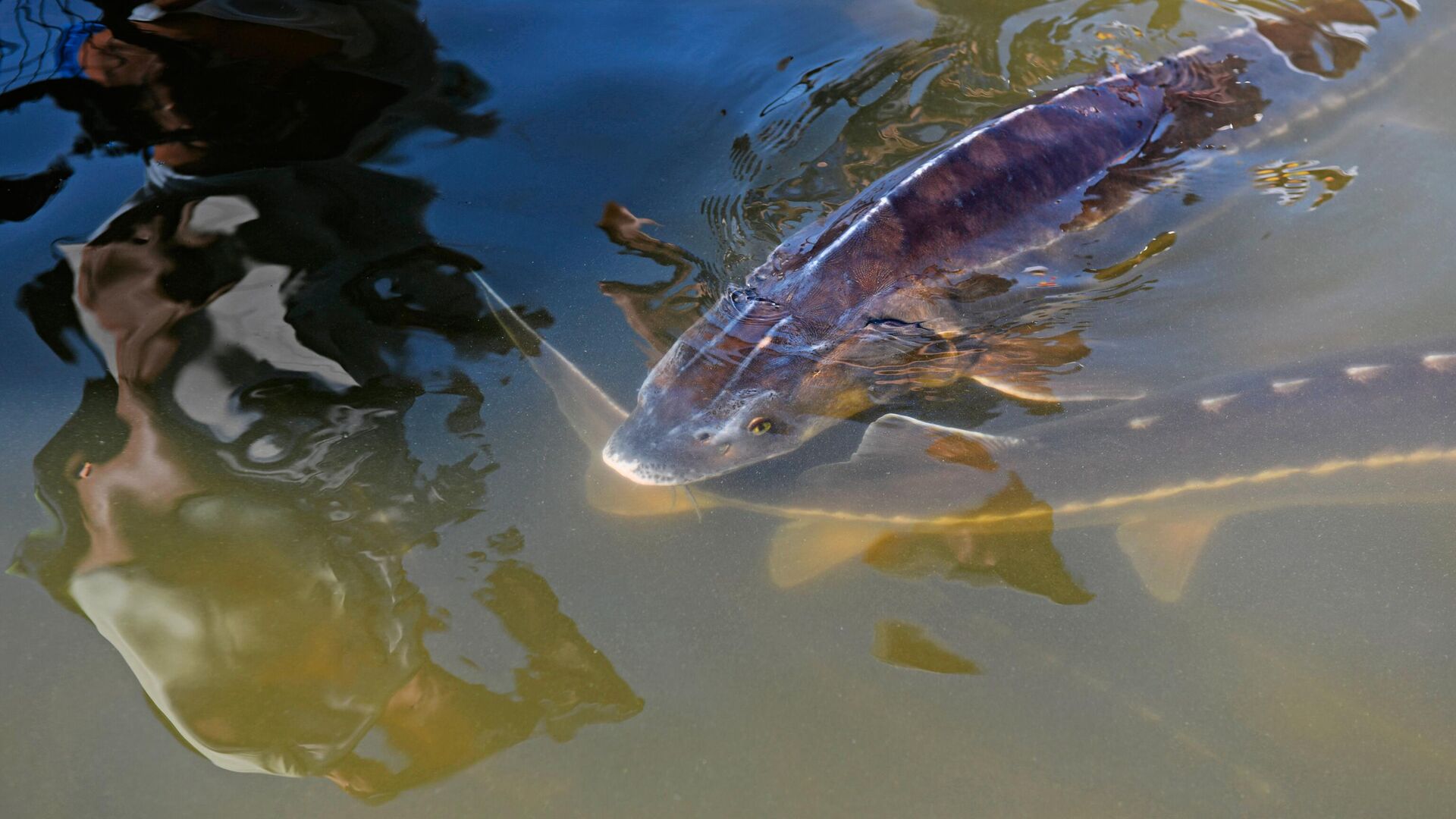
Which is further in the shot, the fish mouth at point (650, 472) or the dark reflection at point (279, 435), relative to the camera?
the fish mouth at point (650, 472)

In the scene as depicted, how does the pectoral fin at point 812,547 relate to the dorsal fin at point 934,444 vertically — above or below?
below

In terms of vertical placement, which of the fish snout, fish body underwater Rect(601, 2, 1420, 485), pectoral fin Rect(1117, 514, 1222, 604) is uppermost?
fish body underwater Rect(601, 2, 1420, 485)

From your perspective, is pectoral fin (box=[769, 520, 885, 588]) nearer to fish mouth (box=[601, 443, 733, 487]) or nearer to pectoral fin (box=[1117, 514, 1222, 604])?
fish mouth (box=[601, 443, 733, 487])

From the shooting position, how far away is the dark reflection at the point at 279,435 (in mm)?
1789

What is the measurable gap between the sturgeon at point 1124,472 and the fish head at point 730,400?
74mm

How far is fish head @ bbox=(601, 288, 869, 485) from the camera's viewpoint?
2135 millimetres

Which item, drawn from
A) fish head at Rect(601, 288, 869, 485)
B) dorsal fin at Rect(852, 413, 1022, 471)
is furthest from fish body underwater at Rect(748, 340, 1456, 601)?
fish head at Rect(601, 288, 869, 485)

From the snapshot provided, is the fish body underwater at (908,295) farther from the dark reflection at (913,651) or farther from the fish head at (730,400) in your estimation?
the dark reflection at (913,651)

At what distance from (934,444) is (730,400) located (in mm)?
484

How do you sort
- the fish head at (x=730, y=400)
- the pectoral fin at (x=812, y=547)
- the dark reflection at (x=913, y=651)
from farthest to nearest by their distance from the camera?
the fish head at (x=730, y=400) → the pectoral fin at (x=812, y=547) → the dark reflection at (x=913, y=651)

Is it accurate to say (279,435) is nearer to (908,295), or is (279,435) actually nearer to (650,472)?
(650,472)

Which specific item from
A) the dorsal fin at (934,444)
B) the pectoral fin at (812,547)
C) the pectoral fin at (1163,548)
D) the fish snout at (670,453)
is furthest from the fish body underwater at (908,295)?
the pectoral fin at (1163,548)

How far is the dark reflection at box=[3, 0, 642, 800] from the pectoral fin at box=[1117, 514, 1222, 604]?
3.64 ft

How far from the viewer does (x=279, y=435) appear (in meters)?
2.21
